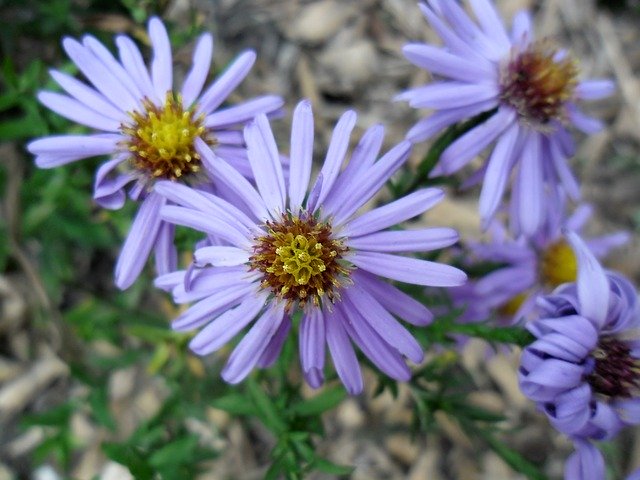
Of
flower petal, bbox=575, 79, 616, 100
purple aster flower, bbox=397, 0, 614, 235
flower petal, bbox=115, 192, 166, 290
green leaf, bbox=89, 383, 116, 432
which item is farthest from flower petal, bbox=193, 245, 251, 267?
flower petal, bbox=575, 79, 616, 100

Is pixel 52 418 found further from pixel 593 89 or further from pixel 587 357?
pixel 593 89

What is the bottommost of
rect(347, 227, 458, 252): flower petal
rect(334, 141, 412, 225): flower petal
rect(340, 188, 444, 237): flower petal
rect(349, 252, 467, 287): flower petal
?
rect(349, 252, 467, 287): flower petal

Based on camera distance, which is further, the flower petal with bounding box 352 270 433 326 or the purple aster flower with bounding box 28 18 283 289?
the purple aster flower with bounding box 28 18 283 289

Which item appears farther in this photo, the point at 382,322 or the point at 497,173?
the point at 497,173

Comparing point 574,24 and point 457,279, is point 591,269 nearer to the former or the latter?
point 457,279

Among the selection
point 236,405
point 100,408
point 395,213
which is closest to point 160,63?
point 395,213

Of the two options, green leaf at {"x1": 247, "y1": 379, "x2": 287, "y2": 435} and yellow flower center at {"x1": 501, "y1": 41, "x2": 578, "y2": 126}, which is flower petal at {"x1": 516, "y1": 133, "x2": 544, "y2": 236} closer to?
yellow flower center at {"x1": 501, "y1": 41, "x2": 578, "y2": 126}
